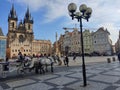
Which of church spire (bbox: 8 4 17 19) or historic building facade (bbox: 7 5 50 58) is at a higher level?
church spire (bbox: 8 4 17 19)

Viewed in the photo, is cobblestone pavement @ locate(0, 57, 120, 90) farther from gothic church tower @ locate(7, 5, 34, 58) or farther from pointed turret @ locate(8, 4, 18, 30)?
pointed turret @ locate(8, 4, 18, 30)

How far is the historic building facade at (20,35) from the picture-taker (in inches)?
3660

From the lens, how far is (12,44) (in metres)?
92.4

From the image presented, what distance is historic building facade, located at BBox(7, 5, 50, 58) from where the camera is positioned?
92975 millimetres

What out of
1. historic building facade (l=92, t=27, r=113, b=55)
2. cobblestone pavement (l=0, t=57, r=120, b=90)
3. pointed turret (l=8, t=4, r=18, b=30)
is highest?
pointed turret (l=8, t=4, r=18, b=30)

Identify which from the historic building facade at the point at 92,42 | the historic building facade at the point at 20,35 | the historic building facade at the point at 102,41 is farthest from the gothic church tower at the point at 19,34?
the historic building facade at the point at 102,41

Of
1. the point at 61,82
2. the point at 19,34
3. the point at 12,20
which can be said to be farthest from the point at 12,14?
the point at 61,82

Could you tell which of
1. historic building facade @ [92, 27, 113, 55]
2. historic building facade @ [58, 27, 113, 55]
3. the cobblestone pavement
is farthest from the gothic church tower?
the cobblestone pavement

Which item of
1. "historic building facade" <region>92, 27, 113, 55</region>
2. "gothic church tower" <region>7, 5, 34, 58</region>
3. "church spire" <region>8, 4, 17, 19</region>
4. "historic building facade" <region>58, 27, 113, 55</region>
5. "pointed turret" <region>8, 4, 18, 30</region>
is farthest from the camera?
"church spire" <region>8, 4, 17, 19</region>

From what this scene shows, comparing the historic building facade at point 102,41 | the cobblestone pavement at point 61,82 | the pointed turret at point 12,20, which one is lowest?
the cobblestone pavement at point 61,82

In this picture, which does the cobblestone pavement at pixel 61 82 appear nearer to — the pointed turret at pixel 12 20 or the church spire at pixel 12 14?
the pointed turret at pixel 12 20

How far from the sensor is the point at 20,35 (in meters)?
101

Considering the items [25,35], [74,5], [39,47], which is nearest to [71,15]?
[74,5]

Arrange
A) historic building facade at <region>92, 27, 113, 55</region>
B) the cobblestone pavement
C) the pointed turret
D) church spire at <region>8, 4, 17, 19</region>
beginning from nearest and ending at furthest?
the cobblestone pavement
historic building facade at <region>92, 27, 113, 55</region>
the pointed turret
church spire at <region>8, 4, 17, 19</region>
